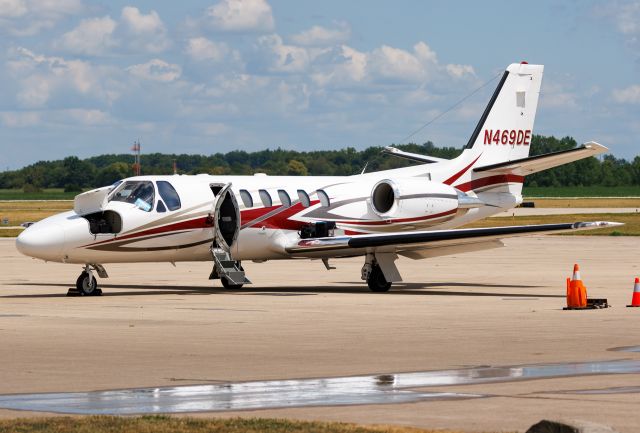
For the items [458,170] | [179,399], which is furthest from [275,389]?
[458,170]

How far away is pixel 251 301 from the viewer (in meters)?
26.5

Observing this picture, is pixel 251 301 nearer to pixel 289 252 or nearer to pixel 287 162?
pixel 289 252

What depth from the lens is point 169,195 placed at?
29.0m

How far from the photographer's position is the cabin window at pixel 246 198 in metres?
30.0

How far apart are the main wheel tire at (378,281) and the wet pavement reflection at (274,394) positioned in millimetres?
15019

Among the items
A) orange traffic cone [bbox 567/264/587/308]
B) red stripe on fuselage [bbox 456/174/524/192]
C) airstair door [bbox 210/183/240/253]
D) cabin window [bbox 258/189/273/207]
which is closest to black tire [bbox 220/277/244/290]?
airstair door [bbox 210/183/240/253]

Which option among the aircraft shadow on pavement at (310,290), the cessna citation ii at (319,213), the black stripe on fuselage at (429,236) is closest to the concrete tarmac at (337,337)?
the aircraft shadow on pavement at (310,290)

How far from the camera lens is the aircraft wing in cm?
2805

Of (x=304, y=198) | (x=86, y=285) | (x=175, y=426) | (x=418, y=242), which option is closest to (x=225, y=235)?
(x=304, y=198)

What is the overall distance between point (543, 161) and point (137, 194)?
32.5 ft

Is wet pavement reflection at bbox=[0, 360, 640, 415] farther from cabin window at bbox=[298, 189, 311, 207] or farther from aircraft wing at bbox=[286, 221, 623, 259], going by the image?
cabin window at bbox=[298, 189, 311, 207]

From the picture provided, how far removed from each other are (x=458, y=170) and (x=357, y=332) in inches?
559

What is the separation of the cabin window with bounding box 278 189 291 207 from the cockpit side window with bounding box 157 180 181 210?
2.77 metres

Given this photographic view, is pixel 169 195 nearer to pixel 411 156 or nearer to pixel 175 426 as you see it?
pixel 411 156
